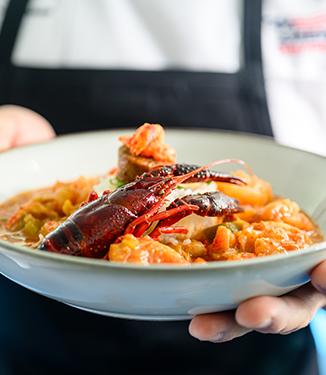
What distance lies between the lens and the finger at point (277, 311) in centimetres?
150

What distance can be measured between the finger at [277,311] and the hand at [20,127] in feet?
9.50

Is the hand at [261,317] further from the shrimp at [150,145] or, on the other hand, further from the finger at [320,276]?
the shrimp at [150,145]

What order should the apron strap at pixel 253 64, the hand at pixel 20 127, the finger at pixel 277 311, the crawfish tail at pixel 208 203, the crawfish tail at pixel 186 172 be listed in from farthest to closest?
the apron strap at pixel 253 64 → the hand at pixel 20 127 → the crawfish tail at pixel 186 172 → the crawfish tail at pixel 208 203 → the finger at pixel 277 311

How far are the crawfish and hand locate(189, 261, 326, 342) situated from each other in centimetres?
56

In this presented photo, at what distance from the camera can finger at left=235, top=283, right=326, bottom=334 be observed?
4.92ft

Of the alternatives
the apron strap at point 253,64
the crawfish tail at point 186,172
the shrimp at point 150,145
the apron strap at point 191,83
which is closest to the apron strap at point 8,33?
the apron strap at point 191,83

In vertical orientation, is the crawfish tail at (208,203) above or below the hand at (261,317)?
above

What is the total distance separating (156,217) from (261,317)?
0.79 m

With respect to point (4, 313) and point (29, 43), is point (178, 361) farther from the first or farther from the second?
point (29, 43)

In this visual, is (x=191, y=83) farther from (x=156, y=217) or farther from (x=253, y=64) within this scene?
(x=156, y=217)

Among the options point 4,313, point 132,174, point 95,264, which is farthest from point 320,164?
point 4,313

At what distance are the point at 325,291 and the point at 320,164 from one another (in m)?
1.58

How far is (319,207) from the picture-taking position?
2.76 metres

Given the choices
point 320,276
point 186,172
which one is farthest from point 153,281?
point 186,172
